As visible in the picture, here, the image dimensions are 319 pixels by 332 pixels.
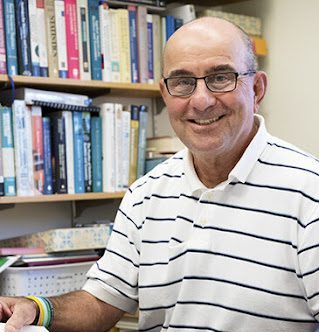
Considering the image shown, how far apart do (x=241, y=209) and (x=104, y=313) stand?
44 centimetres

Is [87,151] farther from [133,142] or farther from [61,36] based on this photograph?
[61,36]

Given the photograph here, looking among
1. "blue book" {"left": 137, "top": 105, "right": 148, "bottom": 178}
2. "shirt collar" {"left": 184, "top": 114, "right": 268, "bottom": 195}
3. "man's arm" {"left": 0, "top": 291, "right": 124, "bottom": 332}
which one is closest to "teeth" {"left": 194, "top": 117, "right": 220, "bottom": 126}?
"shirt collar" {"left": 184, "top": 114, "right": 268, "bottom": 195}

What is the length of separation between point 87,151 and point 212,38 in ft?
2.81

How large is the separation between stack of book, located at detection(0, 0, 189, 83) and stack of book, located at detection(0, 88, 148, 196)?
0.10m

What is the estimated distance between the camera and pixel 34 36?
190 centimetres

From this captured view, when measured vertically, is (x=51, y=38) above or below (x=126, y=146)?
above

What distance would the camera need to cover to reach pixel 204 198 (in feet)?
4.49

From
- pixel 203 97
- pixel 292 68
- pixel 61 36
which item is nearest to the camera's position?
pixel 203 97

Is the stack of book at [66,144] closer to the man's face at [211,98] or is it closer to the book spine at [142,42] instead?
the book spine at [142,42]

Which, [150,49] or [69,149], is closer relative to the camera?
[69,149]

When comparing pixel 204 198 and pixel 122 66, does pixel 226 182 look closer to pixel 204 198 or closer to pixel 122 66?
pixel 204 198

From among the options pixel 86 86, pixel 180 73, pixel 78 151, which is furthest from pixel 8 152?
pixel 180 73

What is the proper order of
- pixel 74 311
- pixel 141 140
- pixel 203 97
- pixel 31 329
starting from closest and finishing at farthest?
pixel 31 329 < pixel 203 97 < pixel 74 311 < pixel 141 140

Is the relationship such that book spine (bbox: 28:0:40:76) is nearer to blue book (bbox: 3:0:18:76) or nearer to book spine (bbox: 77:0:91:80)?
blue book (bbox: 3:0:18:76)
